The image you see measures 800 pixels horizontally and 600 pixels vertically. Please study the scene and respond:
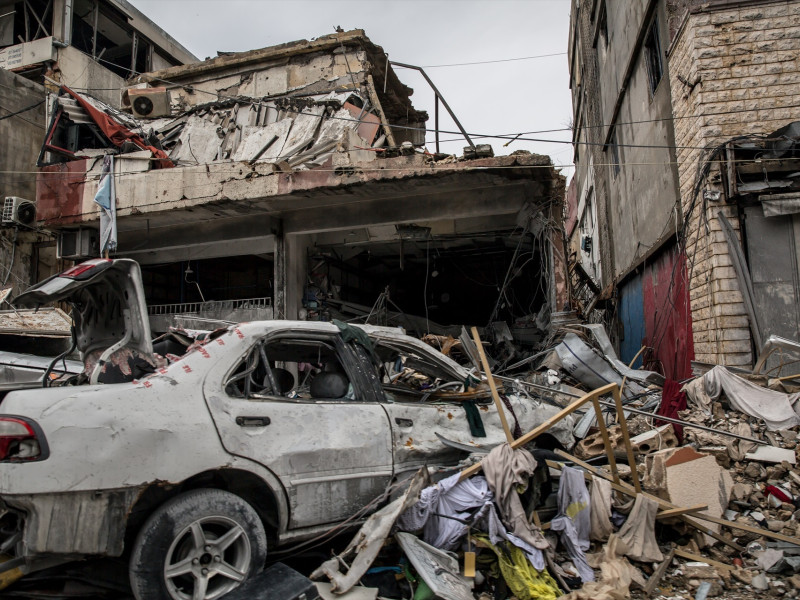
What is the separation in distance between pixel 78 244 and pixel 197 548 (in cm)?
1028

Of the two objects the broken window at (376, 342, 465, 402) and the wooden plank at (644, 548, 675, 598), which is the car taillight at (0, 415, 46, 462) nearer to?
the broken window at (376, 342, 465, 402)

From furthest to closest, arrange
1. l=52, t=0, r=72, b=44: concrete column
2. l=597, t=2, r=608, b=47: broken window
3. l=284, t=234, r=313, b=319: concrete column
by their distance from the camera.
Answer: l=52, t=0, r=72, b=44: concrete column
l=597, t=2, r=608, b=47: broken window
l=284, t=234, r=313, b=319: concrete column

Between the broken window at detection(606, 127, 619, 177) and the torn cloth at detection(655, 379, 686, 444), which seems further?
the broken window at detection(606, 127, 619, 177)

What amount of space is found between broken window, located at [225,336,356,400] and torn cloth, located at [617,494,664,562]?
2067mm

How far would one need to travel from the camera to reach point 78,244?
11195 mm

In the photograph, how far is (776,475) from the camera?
15.7ft

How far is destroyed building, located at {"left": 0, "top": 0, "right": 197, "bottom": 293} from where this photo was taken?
45.3ft

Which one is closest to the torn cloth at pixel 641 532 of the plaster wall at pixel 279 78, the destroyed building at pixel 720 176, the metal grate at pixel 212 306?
the destroyed building at pixel 720 176

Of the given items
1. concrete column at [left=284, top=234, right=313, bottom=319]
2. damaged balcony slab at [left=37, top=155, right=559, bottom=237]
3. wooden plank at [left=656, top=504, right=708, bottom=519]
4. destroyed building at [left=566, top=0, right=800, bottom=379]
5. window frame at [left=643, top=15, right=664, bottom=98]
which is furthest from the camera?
concrete column at [left=284, top=234, right=313, bottom=319]

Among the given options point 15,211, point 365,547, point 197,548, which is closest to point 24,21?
point 15,211

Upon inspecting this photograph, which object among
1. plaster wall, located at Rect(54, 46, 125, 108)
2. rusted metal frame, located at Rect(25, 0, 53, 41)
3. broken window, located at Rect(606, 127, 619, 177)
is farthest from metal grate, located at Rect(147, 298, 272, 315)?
rusted metal frame, located at Rect(25, 0, 53, 41)

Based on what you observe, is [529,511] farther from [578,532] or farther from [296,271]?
[296,271]

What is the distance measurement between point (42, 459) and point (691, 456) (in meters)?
4.37

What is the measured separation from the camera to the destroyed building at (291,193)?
9.20 metres
